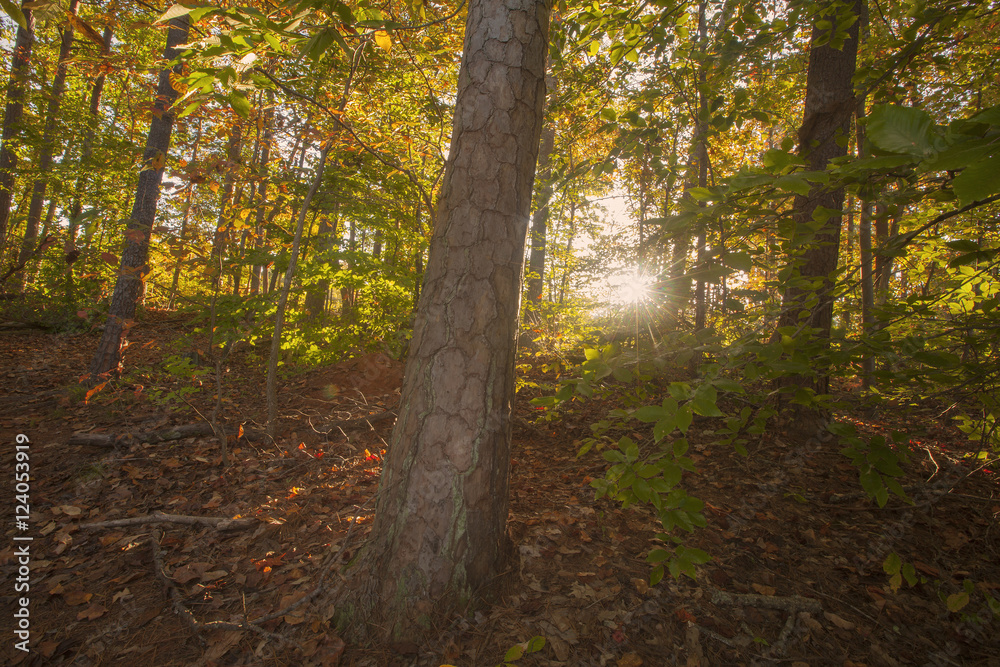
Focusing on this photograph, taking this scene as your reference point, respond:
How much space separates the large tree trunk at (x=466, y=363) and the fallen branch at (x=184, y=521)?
1.42 meters

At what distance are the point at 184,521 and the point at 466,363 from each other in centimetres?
257

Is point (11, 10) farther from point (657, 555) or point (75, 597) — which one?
point (75, 597)

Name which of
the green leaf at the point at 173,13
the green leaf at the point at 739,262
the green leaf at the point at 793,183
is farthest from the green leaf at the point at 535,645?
the green leaf at the point at 173,13

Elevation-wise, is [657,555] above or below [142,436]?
above

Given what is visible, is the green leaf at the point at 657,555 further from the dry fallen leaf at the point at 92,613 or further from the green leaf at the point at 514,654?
the dry fallen leaf at the point at 92,613

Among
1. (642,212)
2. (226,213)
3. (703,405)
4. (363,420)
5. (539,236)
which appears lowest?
(363,420)

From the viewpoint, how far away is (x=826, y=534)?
8.97 feet

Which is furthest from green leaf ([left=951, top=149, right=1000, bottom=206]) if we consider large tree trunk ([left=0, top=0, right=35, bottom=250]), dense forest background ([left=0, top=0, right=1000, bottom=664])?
large tree trunk ([left=0, top=0, right=35, bottom=250])

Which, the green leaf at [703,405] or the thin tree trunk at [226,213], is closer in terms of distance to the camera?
the green leaf at [703,405]

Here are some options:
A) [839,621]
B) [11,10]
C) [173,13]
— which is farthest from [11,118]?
[839,621]

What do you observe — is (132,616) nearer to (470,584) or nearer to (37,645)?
(37,645)

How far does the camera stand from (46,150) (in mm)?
7590

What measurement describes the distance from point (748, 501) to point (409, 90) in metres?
5.66

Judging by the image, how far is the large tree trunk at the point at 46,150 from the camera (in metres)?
7.36
